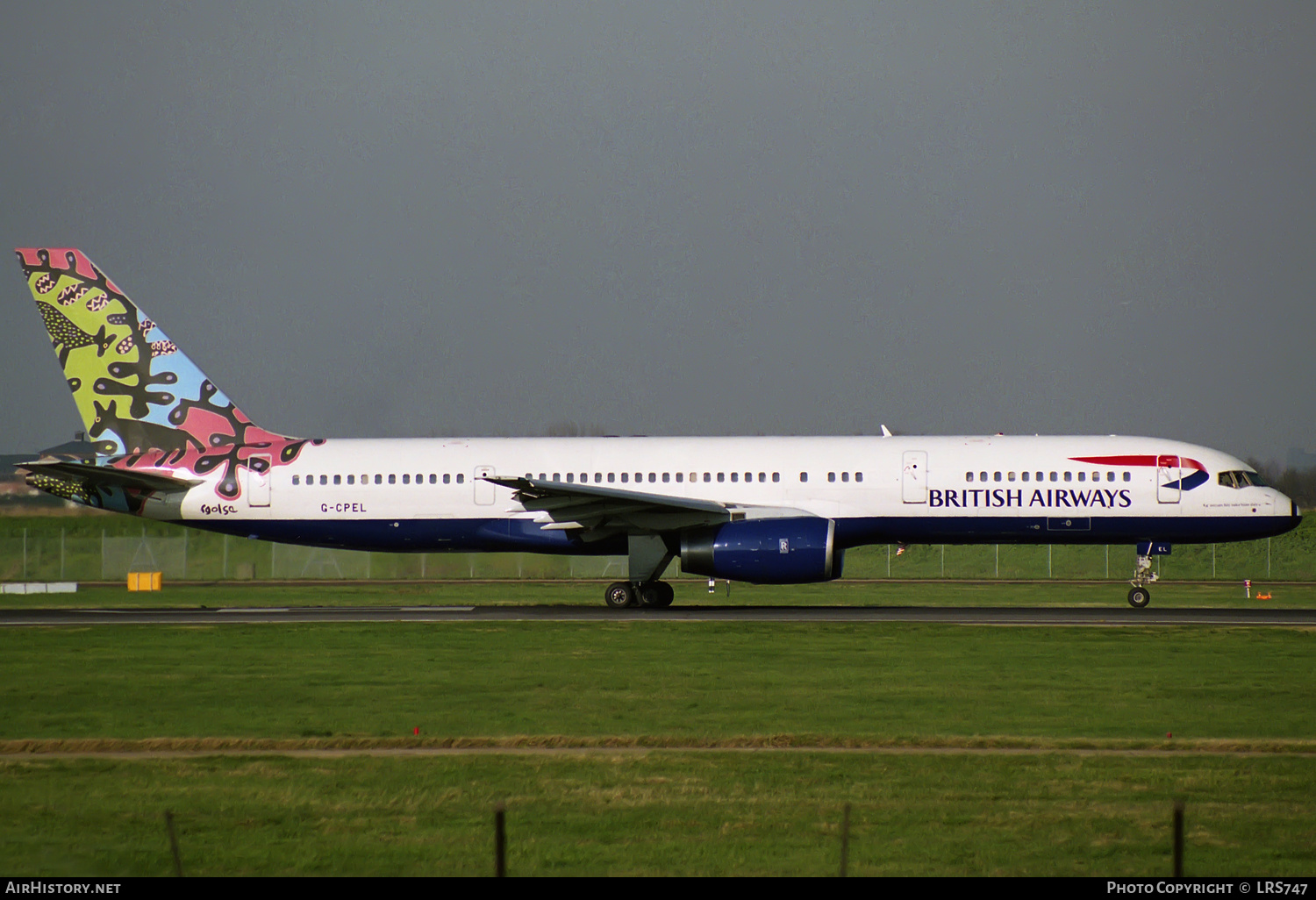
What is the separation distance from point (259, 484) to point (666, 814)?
26.1m

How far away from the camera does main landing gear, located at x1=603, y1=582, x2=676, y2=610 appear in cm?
3403

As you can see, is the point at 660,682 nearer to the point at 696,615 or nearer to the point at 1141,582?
the point at 696,615

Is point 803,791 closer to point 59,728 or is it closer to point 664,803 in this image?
point 664,803

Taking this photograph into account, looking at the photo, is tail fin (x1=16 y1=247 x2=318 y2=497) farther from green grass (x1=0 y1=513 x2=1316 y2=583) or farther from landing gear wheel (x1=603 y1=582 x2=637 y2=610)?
green grass (x1=0 y1=513 x2=1316 y2=583)

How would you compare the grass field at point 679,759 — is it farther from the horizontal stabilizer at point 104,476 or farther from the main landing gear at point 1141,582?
the horizontal stabilizer at point 104,476

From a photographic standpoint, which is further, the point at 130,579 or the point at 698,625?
the point at 130,579

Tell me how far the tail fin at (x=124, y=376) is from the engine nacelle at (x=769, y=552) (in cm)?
1163

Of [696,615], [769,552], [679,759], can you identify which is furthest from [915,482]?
[679,759]

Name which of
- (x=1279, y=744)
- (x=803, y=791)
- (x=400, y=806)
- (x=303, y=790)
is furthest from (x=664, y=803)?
(x=1279, y=744)

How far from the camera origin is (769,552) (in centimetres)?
3131

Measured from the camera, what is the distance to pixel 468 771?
13.3 m

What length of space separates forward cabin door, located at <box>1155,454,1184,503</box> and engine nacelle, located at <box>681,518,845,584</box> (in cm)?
781

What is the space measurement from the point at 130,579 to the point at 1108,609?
32.4 meters

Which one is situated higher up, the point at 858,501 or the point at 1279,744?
the point at 858,501
